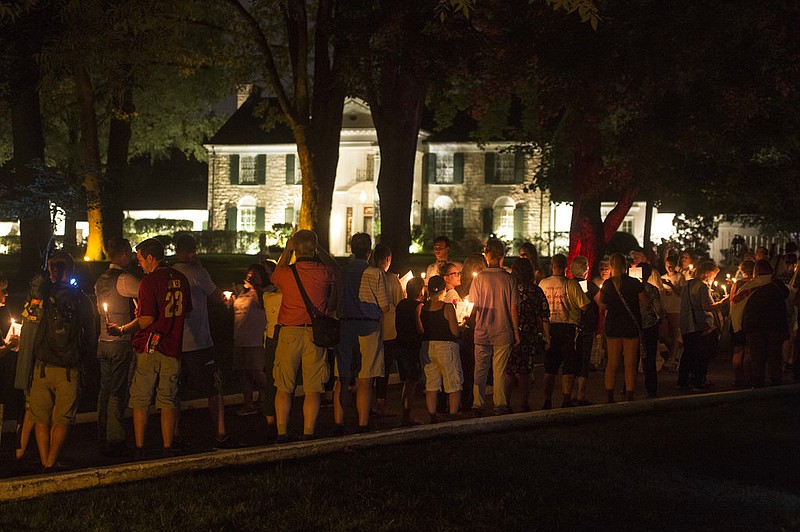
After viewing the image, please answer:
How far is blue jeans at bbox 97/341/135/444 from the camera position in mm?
10062

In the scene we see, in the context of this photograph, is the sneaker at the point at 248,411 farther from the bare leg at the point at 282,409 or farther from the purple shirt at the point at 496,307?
the purple shirt at the point at 496,307

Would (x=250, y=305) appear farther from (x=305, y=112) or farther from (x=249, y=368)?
(x=305, y=112)

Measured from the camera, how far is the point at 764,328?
15.0m

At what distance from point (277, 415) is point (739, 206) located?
34.8m

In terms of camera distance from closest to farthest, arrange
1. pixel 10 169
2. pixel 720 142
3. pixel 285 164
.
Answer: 1. pixel 10 169
2. pixel 720 142
3. pixel 285 164

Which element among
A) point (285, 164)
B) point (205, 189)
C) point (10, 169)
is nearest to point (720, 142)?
point (10, 169)

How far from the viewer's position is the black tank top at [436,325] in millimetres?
11852

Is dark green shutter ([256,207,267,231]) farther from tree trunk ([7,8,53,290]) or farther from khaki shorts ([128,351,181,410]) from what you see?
khaki shorts ([128,351,181,410])

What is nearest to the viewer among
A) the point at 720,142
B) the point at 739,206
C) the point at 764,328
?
the point at 764,328

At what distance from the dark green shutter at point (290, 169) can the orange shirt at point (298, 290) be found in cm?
4737

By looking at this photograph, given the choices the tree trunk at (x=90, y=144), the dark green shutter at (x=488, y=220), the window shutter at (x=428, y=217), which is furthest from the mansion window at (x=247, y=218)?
the tree trunk at (x=90, y=144)

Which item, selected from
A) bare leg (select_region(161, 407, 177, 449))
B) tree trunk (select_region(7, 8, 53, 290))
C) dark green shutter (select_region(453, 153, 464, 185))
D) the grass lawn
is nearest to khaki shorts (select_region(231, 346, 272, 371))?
bare leg (select_region(161, 407, 177, 449))

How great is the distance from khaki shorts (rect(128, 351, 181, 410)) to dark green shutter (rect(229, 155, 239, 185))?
49.3m

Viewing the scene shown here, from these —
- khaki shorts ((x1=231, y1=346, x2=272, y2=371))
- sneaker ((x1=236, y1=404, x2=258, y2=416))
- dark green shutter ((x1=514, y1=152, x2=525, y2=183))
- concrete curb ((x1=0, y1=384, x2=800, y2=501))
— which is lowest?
sneaker ((x1=236, y1=404, x2=258, y2=416))
